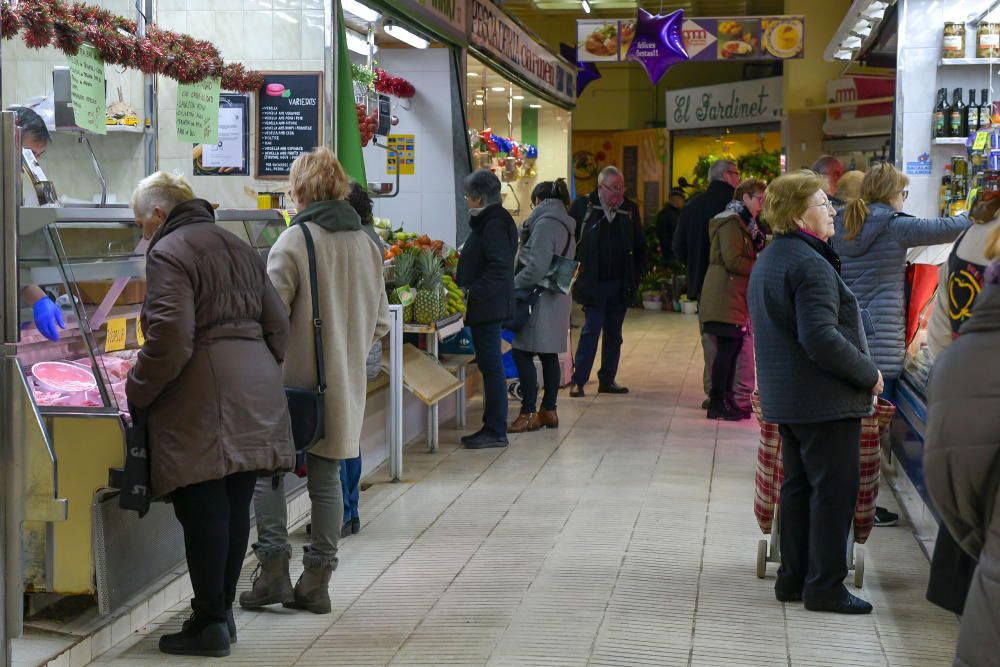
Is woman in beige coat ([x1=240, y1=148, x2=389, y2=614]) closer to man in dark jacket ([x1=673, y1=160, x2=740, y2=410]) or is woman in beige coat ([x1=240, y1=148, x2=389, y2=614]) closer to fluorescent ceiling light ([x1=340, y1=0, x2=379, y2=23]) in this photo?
fluorescent ceiling light ([x1=340, y1=0, x2=379, y2=23])

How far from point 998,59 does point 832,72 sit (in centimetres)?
1006

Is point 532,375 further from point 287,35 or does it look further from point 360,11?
point 287,35

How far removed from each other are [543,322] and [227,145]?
2.50 meters

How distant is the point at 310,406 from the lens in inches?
170

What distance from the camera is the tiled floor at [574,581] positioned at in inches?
161

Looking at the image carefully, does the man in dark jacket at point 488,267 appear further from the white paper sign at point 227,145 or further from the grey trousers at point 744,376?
the grey trousers at point 744,376

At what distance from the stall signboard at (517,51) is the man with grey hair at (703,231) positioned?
7.83ft

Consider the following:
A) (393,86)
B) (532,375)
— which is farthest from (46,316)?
(393,86)

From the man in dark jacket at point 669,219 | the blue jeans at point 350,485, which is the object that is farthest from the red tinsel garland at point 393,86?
the man in dark jacket at point 669,219

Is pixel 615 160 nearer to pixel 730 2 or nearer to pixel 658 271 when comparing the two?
pixel 730 2

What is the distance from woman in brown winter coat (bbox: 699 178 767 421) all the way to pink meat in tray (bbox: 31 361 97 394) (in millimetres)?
5213

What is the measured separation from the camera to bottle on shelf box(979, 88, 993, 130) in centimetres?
Result: 759

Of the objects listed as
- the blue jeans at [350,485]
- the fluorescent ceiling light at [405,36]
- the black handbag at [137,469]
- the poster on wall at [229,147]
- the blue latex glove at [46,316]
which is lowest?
the blue jeans at [350,485]

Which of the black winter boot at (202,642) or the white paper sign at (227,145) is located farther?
the white paper sign at (227,145)
